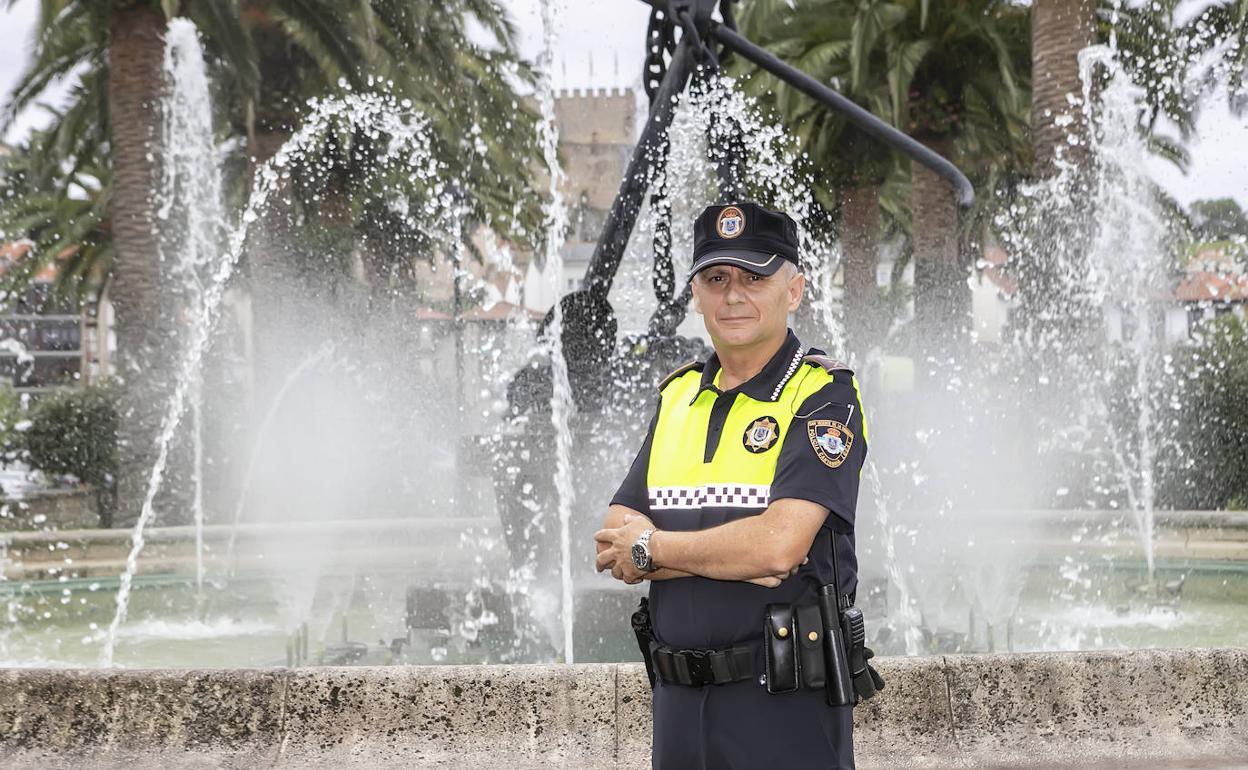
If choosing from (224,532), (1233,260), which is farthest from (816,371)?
(1233,260)

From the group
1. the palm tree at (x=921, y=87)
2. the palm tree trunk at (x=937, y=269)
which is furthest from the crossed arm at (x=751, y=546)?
the palm tree trunk at (x=937, y=269)

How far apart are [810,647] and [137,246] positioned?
16253 mm

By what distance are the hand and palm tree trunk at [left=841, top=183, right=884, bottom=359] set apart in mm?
20737

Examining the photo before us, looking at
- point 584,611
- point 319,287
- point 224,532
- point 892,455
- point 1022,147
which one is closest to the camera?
point 584,611

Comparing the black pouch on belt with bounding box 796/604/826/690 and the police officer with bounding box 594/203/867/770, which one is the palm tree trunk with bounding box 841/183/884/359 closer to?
the police officer with bounding box 594/203/867/770

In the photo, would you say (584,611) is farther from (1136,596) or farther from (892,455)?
(892,455)

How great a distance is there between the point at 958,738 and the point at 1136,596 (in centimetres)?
578

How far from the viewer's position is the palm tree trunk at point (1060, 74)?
15.5m

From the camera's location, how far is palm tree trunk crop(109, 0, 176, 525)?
16.2m

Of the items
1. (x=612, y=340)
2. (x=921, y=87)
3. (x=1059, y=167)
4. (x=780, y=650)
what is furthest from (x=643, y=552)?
(x=921, y=87)

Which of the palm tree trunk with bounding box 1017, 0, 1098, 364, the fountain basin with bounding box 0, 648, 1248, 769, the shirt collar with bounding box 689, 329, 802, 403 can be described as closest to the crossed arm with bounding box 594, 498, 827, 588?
the shirt collar with bounding box 689, 329, 802, 403

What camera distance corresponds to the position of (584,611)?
6.98m

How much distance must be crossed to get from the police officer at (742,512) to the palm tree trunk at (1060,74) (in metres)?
14.5

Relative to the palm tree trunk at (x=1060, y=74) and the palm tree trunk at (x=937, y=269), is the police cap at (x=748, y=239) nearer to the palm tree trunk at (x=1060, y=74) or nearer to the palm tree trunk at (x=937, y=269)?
A: the palm tree trunk at (x=1060, y=74)
